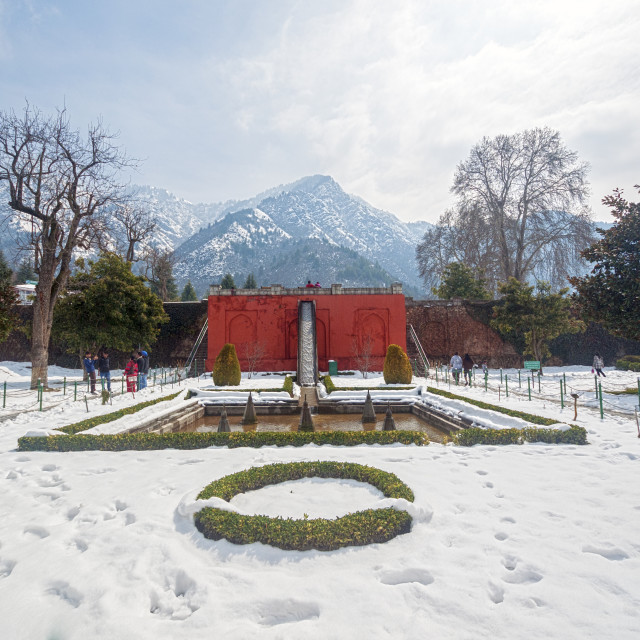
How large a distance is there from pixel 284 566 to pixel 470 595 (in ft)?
4.96

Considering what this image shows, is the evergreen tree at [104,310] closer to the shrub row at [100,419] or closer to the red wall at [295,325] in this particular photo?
the red wall at [295,325]

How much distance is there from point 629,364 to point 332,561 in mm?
24645

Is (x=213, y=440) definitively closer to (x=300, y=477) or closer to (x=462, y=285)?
(x=300, y=477)

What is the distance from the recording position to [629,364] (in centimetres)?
2155

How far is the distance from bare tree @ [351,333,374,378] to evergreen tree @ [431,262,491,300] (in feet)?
36.0

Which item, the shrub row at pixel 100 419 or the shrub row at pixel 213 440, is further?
the shrub row at pixel 100 419

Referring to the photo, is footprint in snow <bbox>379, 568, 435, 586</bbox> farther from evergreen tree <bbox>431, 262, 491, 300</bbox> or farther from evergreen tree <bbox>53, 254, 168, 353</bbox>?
evergreen tree <bbox>431, 262, 491, 300</bbox>

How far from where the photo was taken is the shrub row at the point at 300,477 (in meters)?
4.88

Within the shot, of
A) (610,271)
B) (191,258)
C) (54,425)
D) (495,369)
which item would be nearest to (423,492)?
(54,425)

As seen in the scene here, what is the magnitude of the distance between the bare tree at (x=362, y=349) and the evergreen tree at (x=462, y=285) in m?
11.0

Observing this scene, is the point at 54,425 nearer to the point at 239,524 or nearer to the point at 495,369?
the point at 239,524

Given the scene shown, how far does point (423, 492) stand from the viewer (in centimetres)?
494

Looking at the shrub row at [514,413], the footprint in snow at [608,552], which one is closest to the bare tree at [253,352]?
the shrub row at [514,413]

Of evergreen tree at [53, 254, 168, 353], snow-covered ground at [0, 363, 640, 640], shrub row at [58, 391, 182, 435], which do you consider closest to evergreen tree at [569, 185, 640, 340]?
snow-covered ground at [0, 363, 640, 640]
